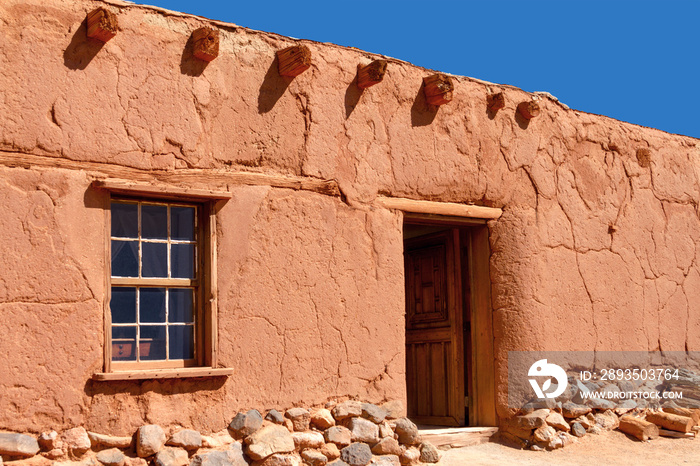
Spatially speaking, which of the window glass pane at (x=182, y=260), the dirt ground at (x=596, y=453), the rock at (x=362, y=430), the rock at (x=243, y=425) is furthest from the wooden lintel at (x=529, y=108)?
the rock at (x=243, y=425)

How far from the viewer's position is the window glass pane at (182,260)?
6.27 metres

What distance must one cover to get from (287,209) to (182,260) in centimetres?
92

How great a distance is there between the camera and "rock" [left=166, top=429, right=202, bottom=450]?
5.87 metres

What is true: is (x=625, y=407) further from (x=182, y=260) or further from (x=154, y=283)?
(x=154, y=283)

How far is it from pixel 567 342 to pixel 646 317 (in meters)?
1.23

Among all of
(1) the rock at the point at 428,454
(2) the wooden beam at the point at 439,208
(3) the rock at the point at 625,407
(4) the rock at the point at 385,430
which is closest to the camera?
(4) the rock at the point at 385,430

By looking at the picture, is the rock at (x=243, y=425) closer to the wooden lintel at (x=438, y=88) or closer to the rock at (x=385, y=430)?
the rock at (x=385, y=430)

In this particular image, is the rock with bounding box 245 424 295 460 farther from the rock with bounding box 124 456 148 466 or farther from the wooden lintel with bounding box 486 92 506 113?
the wooden lintel with bounding box 486 92 506 113

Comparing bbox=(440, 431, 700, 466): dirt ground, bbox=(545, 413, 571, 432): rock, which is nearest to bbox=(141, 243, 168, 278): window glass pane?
bbox=(440, 431, 700, 466): dirt ground

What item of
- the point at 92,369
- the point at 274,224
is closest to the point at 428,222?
the point at 274,224

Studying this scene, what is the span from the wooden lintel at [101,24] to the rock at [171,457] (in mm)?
2882

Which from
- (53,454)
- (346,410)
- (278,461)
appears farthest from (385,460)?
(53,454)

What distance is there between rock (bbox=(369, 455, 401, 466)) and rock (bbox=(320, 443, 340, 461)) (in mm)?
312

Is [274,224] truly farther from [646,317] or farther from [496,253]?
[646,317]
